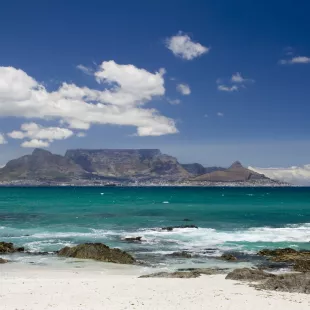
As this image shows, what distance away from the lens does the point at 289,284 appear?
67.7ft

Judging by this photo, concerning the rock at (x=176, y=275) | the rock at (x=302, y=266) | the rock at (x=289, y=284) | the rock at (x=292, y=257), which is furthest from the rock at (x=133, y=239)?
the rock at (x=289, y=284)

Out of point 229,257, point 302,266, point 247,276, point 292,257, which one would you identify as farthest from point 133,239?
point 247,276

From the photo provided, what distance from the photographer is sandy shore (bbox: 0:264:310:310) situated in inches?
682

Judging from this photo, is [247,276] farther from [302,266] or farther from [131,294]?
[131,294]

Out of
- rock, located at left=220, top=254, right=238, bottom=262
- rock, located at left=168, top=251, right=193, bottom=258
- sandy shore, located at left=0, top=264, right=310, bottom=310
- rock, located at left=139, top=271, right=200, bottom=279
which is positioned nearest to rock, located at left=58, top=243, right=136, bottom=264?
rock, located at left=168, top=251, right=193, bottom=258

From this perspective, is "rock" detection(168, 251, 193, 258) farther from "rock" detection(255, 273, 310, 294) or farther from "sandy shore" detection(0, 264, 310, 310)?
"rock" detection(255, 273, 310, 294)

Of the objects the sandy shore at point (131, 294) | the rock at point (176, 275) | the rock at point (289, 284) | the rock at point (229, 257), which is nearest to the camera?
the sandy shore at point (131, 294)

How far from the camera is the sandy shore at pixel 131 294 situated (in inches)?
682

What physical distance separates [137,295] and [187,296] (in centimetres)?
232

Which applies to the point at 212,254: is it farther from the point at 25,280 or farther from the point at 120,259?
the point at 25,280

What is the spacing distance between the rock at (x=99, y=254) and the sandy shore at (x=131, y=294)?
19.2 ft

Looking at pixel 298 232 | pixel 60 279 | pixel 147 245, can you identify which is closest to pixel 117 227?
pixel 147 245

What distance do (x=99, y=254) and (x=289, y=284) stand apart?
14.7 meters

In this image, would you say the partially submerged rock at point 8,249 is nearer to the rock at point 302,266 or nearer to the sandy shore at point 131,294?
the sandy shore at point 131,294
